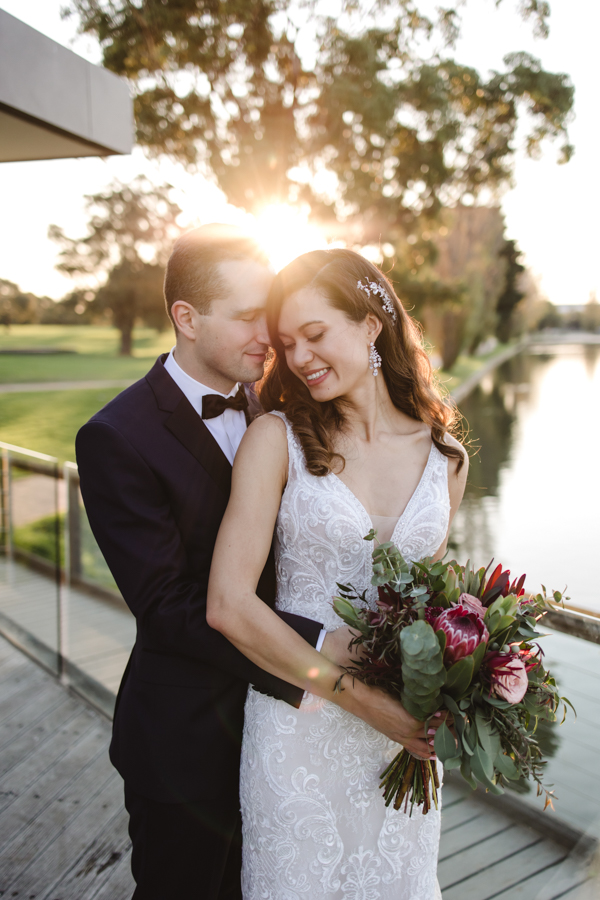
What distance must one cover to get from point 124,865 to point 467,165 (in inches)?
510

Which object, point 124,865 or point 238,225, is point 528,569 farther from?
point 238,225

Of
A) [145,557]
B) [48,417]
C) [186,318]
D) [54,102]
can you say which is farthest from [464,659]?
[48,417]

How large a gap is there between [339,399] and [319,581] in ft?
1.76

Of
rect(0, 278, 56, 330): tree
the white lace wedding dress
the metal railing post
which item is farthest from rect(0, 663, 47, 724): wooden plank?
rect(0, 278, 56, 330): tree

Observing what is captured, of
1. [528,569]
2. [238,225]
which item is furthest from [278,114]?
[238,225]

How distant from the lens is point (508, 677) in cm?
129

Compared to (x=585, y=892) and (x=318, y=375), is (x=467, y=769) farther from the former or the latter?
(x=585, y=892)

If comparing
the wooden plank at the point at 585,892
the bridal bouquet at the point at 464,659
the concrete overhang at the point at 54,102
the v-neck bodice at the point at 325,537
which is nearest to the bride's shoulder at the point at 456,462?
the v-neck bodice at the point at 325,537

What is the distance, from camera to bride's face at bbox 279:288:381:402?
1.74m

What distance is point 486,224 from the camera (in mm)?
38188

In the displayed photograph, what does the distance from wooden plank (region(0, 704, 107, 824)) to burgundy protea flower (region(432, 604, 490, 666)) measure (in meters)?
2.45

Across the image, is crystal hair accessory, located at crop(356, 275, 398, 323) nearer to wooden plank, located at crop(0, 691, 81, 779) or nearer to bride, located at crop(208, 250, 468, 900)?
bride, located at crop(208, 250, 468, 900)

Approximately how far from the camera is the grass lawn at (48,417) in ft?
55.9

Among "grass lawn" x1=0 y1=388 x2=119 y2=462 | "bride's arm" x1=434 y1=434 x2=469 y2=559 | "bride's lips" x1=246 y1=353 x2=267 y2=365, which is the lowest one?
"grass lawn" x1=0 y1=388 x2=119 y2=462
